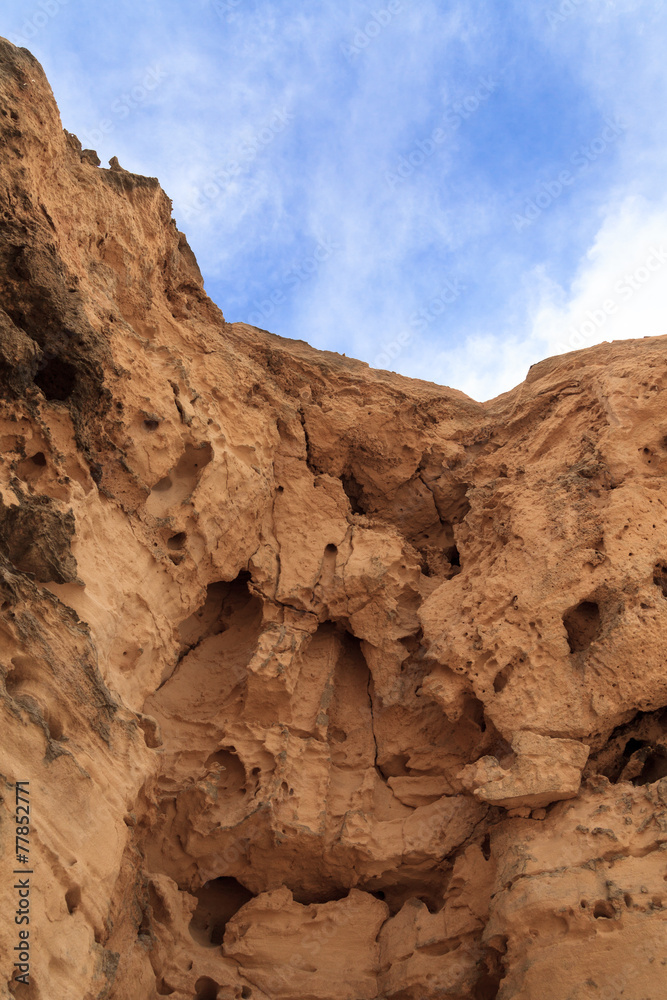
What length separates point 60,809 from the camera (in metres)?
4.38

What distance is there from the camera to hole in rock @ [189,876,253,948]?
6527 millimetres

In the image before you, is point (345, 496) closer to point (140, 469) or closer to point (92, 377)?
point (140, 469)

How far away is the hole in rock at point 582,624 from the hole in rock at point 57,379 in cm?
508

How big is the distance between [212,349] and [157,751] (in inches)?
183

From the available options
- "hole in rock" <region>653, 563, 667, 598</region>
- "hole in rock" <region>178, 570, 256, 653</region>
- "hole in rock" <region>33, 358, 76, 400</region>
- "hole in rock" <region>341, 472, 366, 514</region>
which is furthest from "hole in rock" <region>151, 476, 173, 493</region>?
"hole in rock" <region>653, 563, 667, 598</region>

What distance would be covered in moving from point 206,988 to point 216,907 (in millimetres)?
933

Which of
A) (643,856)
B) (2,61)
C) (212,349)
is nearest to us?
(643,856)

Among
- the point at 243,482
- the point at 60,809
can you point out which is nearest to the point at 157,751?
the point at 60,809

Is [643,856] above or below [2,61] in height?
below

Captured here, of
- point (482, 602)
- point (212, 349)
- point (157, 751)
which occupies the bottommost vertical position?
point (157, 751)

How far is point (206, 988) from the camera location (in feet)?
19.3

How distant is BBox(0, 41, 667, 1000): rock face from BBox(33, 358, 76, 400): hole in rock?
35 mm

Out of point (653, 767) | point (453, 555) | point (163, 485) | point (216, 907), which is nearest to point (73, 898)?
point (216, 907)

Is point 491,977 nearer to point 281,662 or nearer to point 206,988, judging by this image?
point 206,988
